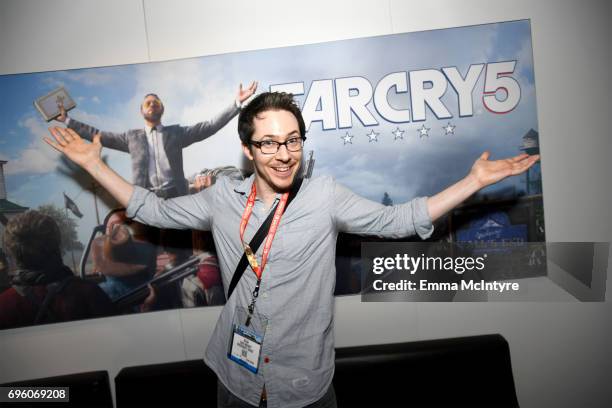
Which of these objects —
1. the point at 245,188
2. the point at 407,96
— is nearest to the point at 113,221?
the point at 245,188

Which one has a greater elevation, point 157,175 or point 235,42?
point 235,42

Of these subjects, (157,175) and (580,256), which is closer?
(157,175)

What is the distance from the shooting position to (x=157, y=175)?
7.35 feet

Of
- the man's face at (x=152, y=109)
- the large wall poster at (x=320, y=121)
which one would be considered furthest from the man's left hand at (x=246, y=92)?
the man's face at (x=152, y=109)

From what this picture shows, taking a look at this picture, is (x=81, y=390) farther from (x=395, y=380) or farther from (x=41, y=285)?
(x=395, y=380)

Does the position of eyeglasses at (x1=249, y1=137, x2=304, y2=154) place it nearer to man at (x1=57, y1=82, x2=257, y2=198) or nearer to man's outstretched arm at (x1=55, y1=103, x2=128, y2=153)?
man at (x1=57, y1=82, x2=257, y2=198)

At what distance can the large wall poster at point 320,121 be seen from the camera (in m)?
2.22

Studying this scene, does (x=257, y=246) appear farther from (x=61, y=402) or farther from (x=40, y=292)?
(x=61, y=402)

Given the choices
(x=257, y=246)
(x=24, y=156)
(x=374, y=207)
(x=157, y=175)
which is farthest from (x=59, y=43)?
(x=374, y=207)

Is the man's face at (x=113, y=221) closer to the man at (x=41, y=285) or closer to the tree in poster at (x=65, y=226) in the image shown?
the tree in poster at (x=65, y=226)

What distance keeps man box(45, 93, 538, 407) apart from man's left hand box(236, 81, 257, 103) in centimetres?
54

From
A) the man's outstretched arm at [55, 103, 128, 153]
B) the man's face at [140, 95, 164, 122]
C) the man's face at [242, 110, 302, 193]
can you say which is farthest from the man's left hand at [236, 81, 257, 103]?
the man's outstretched arm at [55, 103, 128, 153]

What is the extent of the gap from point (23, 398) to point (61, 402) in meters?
0.29

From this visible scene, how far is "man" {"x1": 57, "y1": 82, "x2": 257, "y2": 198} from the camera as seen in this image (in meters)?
2.23
